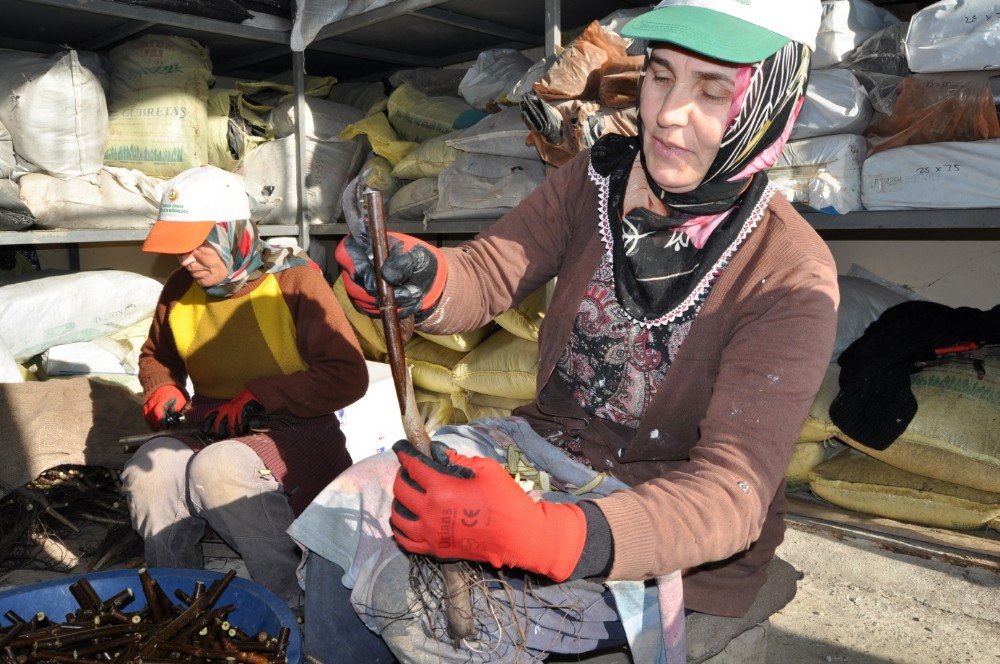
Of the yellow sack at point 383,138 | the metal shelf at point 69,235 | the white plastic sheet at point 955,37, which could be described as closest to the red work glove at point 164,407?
the metal shelf at point 69,235

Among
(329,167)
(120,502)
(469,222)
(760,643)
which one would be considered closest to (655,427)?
(760,643)

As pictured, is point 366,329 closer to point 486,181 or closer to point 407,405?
point 486,181

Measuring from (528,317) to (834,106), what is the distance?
113 centimetres

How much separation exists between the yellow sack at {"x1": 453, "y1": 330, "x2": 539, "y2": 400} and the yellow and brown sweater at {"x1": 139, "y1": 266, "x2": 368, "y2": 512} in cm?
84

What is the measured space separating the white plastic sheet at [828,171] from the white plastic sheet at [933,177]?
40mm

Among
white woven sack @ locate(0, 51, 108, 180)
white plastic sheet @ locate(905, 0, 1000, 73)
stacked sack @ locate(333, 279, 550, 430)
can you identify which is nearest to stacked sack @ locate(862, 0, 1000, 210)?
white plastic sheet @ locate(905, 0, 1000, 73)

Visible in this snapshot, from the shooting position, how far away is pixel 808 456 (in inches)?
92.0

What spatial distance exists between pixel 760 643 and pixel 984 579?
1.05 m

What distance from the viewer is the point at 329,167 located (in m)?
3.52

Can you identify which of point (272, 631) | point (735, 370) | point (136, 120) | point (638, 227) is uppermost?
point (136, 120)

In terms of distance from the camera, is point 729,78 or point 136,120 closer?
point 729,78

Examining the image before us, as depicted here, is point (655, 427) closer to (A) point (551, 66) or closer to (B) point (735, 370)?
(B) point (735, 370)

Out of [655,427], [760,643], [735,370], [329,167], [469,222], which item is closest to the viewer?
[735,370]

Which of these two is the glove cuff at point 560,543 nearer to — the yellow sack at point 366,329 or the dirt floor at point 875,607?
the dirt floor at point 875,607
